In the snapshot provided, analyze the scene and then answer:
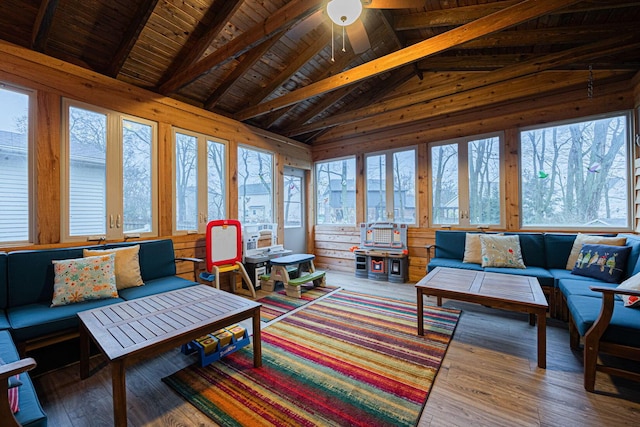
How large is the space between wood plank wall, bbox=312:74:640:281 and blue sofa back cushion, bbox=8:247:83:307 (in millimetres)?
4326

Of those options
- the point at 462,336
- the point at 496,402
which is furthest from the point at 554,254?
the point at 496,402

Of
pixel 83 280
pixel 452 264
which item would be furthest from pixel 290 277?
pixel 83 280

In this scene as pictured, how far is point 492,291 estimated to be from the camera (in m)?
2.43

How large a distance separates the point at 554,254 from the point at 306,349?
3.34m

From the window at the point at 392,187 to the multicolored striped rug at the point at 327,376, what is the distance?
231 centimetres

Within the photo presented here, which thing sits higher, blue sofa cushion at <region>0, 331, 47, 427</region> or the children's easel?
the children's easel

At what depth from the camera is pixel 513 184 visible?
395 centimetres

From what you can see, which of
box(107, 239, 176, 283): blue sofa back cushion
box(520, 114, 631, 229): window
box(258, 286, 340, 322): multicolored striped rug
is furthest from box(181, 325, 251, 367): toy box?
box(520, 114, 631, 229): window

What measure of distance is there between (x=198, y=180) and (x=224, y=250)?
3.69 feet

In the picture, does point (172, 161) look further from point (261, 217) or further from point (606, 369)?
point (606, 369)

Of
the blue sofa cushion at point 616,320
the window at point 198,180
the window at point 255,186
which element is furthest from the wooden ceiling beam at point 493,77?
the blue sofa cushion at point 616,320

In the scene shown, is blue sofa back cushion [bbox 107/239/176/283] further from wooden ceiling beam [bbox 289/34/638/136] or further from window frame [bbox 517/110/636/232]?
window frame [bbox 517/110/636/232]

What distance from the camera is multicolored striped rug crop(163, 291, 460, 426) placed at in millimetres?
1651

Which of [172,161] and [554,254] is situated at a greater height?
[172,161]
